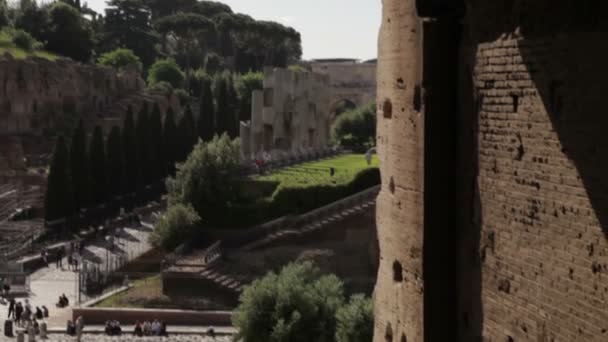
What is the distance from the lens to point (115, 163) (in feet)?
170

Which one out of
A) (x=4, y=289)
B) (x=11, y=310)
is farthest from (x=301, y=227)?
(x=11, y=310)

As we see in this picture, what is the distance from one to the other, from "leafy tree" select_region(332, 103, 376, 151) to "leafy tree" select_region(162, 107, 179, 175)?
1460 cm

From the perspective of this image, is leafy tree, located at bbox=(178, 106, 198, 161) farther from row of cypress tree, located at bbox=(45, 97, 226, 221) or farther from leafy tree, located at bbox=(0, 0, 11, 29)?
leafy tree, located at bbox=(0, 0, 11, 29)

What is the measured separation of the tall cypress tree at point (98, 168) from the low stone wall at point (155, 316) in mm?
15029

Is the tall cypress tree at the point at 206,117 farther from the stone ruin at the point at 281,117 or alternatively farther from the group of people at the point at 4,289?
the group of people at the point at 4,289

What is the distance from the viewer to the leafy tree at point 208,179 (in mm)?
44312

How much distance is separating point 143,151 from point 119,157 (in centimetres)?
202

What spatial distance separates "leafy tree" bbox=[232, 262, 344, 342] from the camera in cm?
2847

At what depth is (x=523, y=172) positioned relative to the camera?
838 centimetres

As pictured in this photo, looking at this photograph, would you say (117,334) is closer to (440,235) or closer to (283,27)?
(440,235)

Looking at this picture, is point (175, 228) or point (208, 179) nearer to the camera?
point (175, 228)

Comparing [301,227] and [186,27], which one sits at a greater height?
[186,27]

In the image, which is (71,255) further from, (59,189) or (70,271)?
(59,189)

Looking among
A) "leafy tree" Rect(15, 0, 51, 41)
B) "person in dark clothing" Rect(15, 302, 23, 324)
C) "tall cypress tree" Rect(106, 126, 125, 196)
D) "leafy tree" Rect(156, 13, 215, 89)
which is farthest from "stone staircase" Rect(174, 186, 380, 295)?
"leafy tree" Rect(156, 13, 215, 89)
